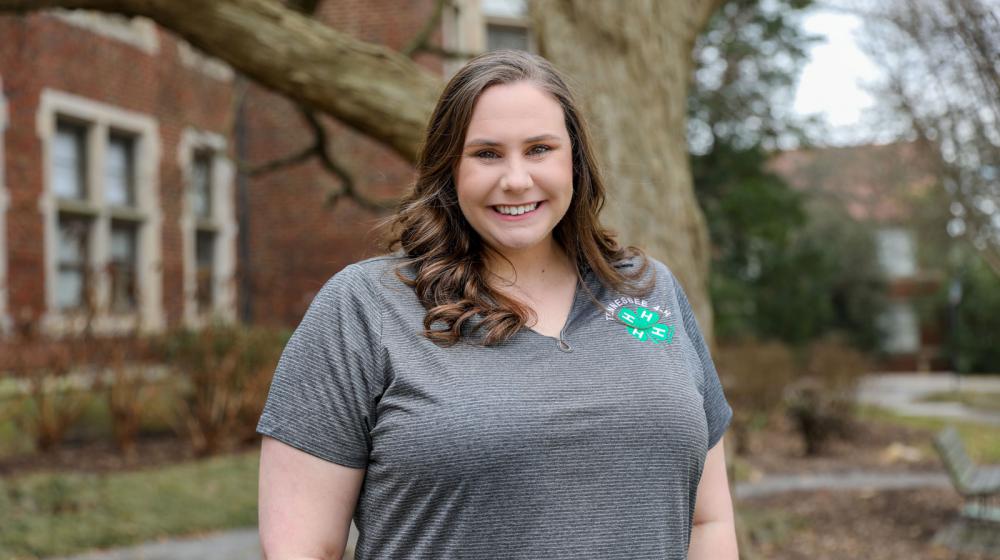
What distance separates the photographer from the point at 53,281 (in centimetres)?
1115

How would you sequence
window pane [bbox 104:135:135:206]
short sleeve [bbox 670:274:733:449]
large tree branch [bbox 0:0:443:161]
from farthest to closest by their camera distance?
window pane [bbox 104:135:135:206] → large tree branch [bbox 0:0:443:161] → short sleeve [bbox 670:274:733:449]

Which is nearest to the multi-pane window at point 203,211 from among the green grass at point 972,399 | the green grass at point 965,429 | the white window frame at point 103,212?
the white window frame at point 103,212

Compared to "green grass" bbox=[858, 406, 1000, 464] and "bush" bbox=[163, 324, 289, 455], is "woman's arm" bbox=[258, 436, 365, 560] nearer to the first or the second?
"bush" bbox=[163, 324, 289, 455]

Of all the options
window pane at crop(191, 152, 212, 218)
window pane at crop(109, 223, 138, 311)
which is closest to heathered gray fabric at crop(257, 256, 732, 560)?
window pane at crop(109, 223, 138, 311)

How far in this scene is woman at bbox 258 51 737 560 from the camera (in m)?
1.81

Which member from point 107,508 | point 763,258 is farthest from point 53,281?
point 763,258

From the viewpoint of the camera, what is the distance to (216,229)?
1418 centimetres

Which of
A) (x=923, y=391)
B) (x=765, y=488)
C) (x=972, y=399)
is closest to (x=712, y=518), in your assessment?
(x=765, y=488)

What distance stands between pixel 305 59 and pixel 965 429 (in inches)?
569

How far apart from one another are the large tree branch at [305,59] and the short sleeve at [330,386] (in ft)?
7.98

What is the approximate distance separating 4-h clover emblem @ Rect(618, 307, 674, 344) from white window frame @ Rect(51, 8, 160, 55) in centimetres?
1051

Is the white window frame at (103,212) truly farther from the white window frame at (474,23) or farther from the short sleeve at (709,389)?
the short sleeve at (709,389)

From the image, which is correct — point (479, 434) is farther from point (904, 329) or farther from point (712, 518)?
point (904, 329)

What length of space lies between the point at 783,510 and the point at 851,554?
1470 millimetres
